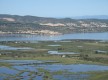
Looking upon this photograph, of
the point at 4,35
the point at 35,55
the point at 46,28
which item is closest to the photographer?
the point at 35,55

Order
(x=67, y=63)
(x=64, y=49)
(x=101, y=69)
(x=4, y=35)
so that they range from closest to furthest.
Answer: (x=101, y=69) → (x=67, y=63) → (x=64, y=49) → (x=4, y=35)

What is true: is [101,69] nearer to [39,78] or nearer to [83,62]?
[83,62]

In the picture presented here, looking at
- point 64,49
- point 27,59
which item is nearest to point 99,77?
point 27,59

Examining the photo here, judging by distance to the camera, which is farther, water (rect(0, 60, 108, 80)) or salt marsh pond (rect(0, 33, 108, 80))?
salt marsh pond (rect(0, 33, 108, 80))

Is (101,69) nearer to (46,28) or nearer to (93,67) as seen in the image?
(93,67)

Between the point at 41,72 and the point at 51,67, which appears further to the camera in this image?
the point at 51,67

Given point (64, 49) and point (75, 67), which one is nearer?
point (75, 67)

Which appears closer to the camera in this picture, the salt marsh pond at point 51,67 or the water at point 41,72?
the water at point 41,72

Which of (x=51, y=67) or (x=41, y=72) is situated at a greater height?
(x=41, y=72)

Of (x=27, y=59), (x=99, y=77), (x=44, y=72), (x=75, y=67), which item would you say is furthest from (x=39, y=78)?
(x=27, y=59)
